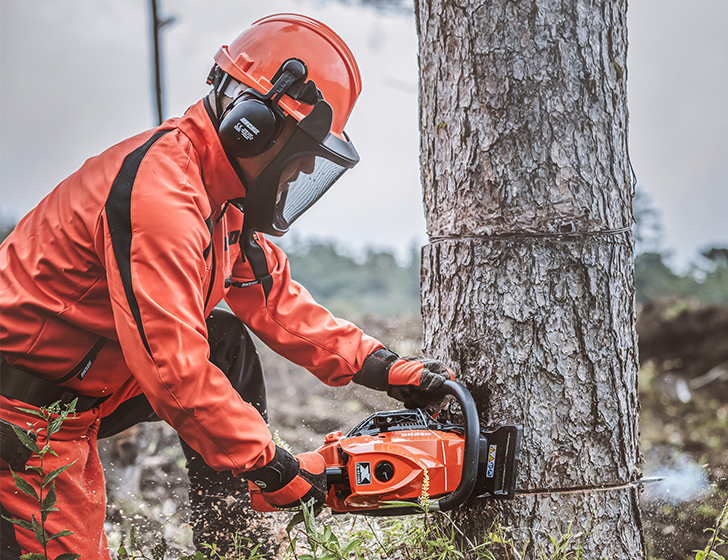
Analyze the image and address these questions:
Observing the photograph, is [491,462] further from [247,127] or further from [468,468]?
[247,127]

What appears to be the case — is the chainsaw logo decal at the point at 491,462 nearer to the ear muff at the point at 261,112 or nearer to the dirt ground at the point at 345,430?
the dirt ground at the point at 345,430

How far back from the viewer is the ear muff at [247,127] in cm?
171

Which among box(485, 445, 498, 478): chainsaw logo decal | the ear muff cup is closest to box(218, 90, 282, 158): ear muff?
the ear muff cup

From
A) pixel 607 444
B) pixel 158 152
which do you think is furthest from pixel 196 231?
pixel 607 444

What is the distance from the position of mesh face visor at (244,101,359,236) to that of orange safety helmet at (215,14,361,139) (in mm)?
74

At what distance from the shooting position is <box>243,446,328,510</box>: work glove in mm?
1626

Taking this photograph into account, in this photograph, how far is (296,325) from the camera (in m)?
2.28

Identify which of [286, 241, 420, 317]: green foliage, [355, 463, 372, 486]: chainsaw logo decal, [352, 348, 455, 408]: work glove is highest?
[286, 241, 420, 317]: green foliage

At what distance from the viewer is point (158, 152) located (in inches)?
66.6

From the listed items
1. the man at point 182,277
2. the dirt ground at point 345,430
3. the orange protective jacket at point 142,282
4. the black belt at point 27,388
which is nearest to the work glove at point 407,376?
the man at point 182,277

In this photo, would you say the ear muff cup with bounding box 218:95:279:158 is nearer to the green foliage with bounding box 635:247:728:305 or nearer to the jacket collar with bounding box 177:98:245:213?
the jacket collar with bounding box 177:98:245:213

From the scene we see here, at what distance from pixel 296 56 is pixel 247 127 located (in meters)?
0.35

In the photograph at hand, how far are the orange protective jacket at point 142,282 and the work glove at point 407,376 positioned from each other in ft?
1.96

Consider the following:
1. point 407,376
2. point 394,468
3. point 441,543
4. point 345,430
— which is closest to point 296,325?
point 407,376
